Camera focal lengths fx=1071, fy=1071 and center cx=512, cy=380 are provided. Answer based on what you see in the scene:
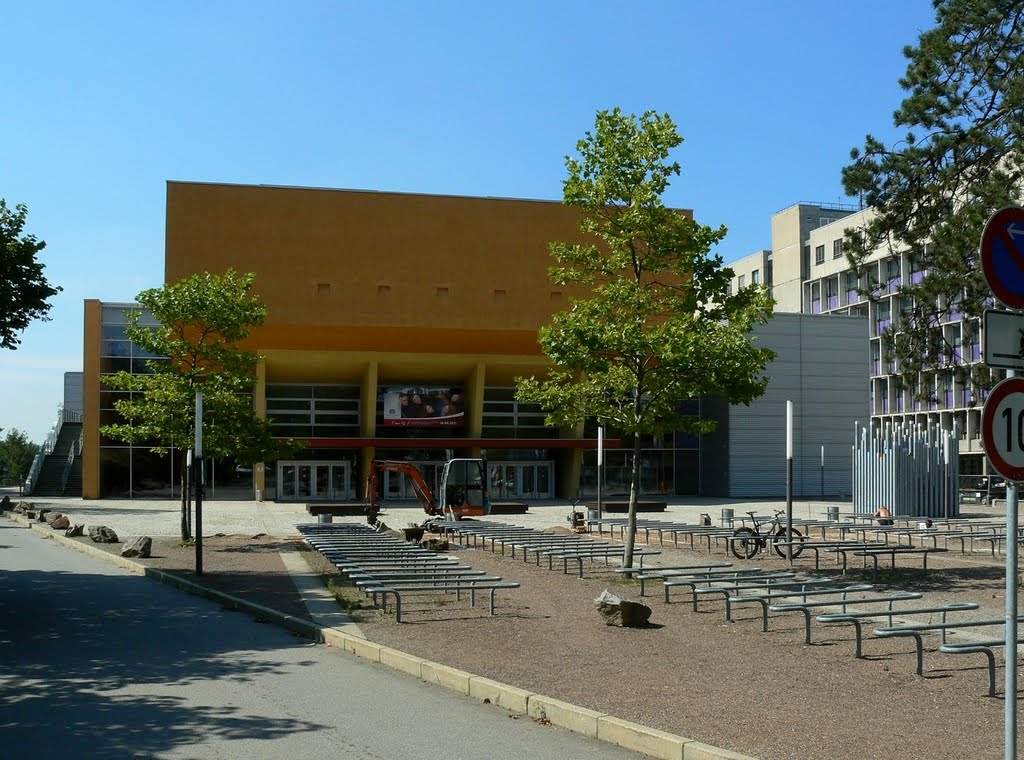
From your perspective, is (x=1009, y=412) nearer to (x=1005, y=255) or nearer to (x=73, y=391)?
(x=1005, y=255)

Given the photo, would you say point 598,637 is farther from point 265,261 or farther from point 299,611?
point 265,261

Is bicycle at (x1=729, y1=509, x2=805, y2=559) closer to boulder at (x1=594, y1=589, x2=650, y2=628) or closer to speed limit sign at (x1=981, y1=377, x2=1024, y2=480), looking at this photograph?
boulder at (x1=594, y1=589, x2=650, y2=628)

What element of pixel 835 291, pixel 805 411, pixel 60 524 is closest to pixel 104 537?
pixel 60 524

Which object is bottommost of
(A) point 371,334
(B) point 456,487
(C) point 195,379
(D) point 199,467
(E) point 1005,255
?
(B) point 456,487

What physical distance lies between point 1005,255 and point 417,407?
50001 mm

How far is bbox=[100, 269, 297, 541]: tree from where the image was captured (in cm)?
2605

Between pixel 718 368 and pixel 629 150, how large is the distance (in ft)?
13.0

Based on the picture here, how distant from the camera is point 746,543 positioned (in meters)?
22.0

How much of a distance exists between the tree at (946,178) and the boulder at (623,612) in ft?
23.1

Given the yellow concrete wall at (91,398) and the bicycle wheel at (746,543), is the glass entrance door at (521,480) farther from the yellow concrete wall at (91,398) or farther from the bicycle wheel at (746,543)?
the bicycle wheel at (746,543)

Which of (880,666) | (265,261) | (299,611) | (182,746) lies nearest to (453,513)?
(265,261)

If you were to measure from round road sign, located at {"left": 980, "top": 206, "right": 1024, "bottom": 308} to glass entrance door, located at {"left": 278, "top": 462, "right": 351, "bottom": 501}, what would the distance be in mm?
50805

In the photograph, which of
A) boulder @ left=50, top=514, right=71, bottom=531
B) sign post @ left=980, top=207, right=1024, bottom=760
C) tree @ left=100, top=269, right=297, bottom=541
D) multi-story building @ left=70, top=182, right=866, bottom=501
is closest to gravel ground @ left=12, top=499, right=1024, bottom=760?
sign post @ left=980, top=207, right=1024, bottom=760

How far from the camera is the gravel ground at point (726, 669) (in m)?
7.26
